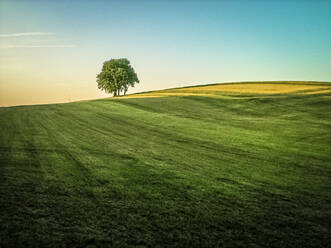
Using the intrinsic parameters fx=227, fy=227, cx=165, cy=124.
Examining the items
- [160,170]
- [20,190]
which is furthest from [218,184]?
[20,190]

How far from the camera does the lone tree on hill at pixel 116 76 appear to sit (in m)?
70.8

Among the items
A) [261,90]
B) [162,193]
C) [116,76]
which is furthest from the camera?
[116,76]

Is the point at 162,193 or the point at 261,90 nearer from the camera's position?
the point at 162,193

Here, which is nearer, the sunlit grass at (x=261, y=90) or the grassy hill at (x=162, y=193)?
the grassy hill at (x=162, y=193)

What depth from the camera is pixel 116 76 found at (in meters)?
70.4

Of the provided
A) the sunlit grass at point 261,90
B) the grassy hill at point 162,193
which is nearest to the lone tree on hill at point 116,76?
the sunlit grass at point 261,90

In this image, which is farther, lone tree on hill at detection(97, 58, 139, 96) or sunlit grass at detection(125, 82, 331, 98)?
lone tree on hill at detection(97, 58, 139, 96)

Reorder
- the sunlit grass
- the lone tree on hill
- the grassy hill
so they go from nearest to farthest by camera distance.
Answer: the grassy hill → the sunlit grass → the lone tree on hill

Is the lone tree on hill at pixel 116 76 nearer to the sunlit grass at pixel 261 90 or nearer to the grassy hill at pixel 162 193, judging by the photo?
the sunlit grass at pixel 261 90

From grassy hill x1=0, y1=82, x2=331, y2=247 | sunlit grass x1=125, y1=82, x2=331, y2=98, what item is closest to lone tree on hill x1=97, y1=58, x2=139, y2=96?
sunlit grass x1=125, y1=82, x2=331, y2=98

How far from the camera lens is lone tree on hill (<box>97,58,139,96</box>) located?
70.8m

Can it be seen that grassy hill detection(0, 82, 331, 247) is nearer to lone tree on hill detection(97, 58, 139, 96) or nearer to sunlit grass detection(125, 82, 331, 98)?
sunlit grass detection(125, 82, 331, 98)

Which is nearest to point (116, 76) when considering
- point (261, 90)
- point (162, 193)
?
point (261, 90)

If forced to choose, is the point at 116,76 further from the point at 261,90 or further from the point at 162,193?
the point at 162,193
